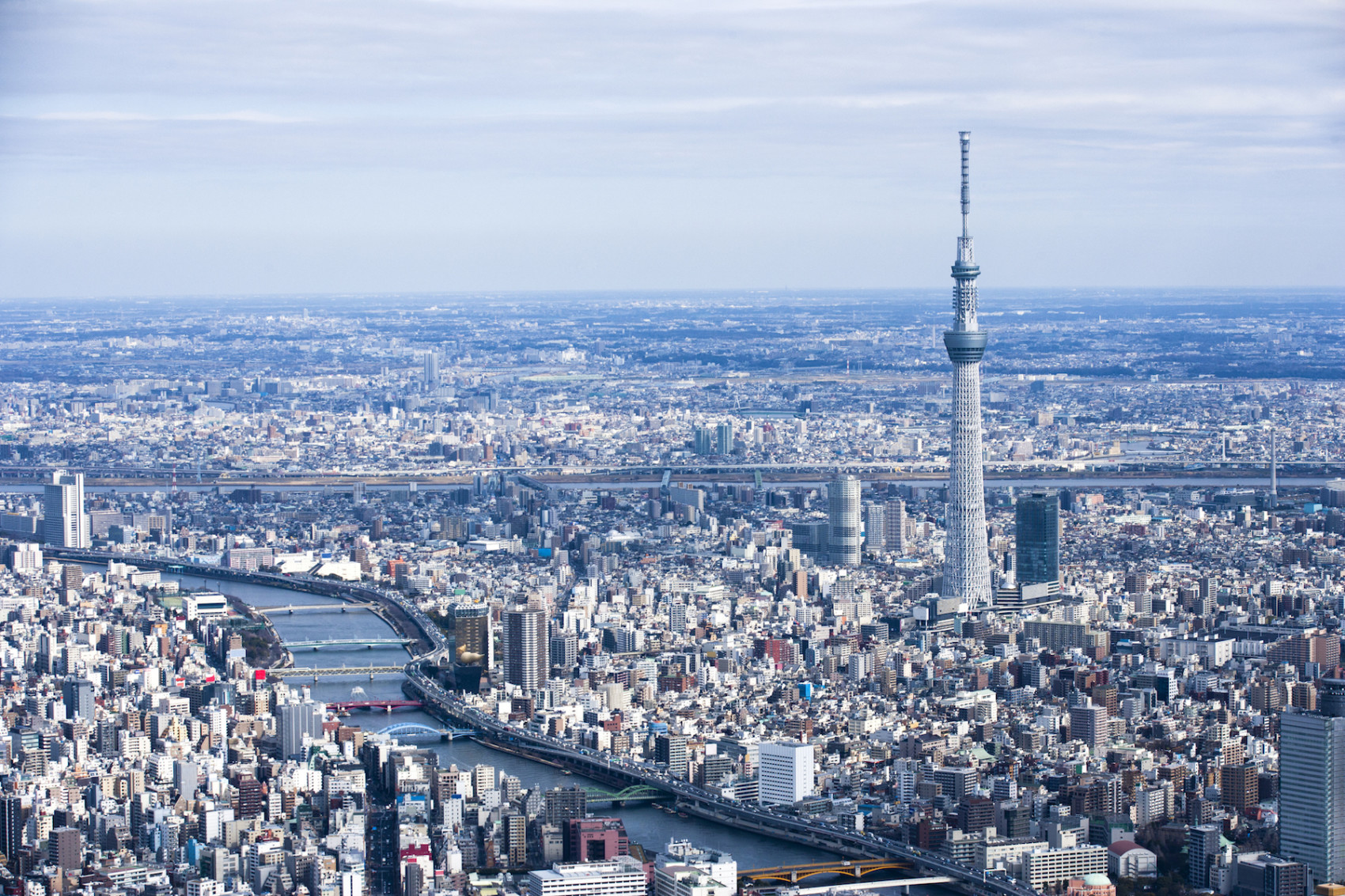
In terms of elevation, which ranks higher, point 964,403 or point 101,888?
point 964,403

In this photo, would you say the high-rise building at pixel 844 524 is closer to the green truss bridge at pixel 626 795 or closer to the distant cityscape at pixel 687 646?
the distant cityscape at pixel 687 646

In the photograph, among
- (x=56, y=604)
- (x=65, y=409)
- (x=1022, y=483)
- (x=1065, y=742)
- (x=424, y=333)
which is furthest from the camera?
(x=424, y=333)

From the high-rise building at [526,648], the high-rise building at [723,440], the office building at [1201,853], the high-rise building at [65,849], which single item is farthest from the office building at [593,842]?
the high-rise building at [723,440]

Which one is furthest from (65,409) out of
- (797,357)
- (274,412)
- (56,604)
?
(56,604)

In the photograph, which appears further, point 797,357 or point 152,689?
point 797,357

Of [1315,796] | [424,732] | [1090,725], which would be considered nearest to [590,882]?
[1315,796]

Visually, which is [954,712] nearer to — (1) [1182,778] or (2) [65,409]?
(1) [1182,778]
